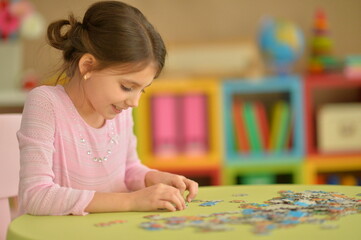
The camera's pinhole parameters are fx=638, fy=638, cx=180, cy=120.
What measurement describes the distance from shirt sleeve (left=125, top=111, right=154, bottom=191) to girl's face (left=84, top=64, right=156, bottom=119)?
0.21m

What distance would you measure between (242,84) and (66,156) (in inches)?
86.0

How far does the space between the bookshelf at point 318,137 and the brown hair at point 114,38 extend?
7.34ft

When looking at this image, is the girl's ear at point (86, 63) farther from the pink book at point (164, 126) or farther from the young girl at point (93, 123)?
the pink book at point (164, 126)

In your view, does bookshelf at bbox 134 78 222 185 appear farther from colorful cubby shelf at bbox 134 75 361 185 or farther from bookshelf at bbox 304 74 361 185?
bookshelf at bbox 304 74 361 185

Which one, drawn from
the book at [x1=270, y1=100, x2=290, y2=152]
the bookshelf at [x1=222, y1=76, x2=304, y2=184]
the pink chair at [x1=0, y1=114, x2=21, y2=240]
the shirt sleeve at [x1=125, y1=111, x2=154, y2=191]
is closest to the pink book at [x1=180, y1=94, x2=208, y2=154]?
the bookshelf at [x1=222, y1=76, x2=304, y2=184]

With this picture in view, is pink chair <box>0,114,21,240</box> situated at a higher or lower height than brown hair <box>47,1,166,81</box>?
lower

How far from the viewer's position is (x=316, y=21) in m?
3.67

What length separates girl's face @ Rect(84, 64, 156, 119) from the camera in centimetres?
136

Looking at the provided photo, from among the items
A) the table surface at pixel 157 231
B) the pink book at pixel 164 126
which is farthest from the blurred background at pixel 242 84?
the table surface at pixel 157 231

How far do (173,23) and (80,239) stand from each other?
9.76 feet

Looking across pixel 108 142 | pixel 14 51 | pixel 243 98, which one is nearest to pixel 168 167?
pixel 243 98

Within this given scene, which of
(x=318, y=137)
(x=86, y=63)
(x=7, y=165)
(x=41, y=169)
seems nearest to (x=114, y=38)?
(x=86, y=63)

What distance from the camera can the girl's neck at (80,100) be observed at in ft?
4.80

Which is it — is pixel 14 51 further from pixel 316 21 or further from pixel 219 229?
pixel 219 229
